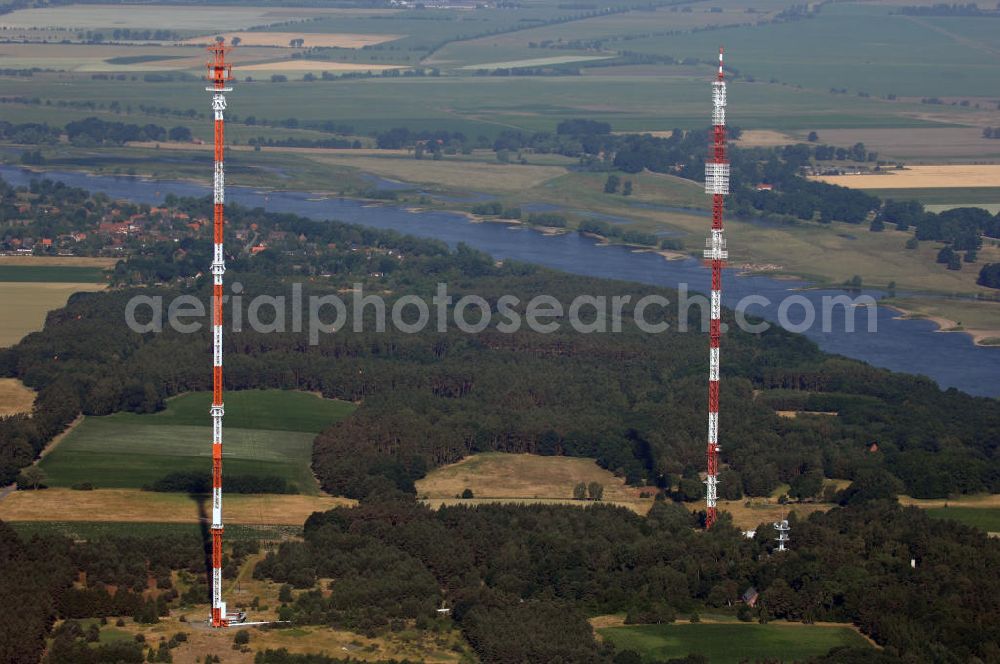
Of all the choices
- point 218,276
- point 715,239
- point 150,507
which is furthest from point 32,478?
point 715,239

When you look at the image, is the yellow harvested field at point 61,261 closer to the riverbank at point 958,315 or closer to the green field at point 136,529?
the riverbank at point 958,315

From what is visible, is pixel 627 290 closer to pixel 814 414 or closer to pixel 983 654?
pixel 814 414

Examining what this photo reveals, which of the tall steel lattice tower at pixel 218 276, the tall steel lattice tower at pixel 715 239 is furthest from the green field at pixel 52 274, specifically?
the tall steel lattice tower at pixel 218 276

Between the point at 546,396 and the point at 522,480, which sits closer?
the point at 522,480

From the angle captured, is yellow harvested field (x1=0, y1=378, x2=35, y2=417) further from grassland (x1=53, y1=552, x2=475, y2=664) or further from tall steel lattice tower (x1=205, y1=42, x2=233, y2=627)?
tall steel lattice tower (x1=205, y1=42, x2=233, y2=627)

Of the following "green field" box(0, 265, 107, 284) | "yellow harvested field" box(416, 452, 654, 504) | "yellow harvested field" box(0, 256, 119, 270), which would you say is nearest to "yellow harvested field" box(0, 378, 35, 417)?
"yellow harvested field" box(416, 452, 654, 504)

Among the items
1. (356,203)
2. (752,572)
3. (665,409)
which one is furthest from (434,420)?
(356,203)

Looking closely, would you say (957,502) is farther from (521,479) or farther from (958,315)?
(958,315)
